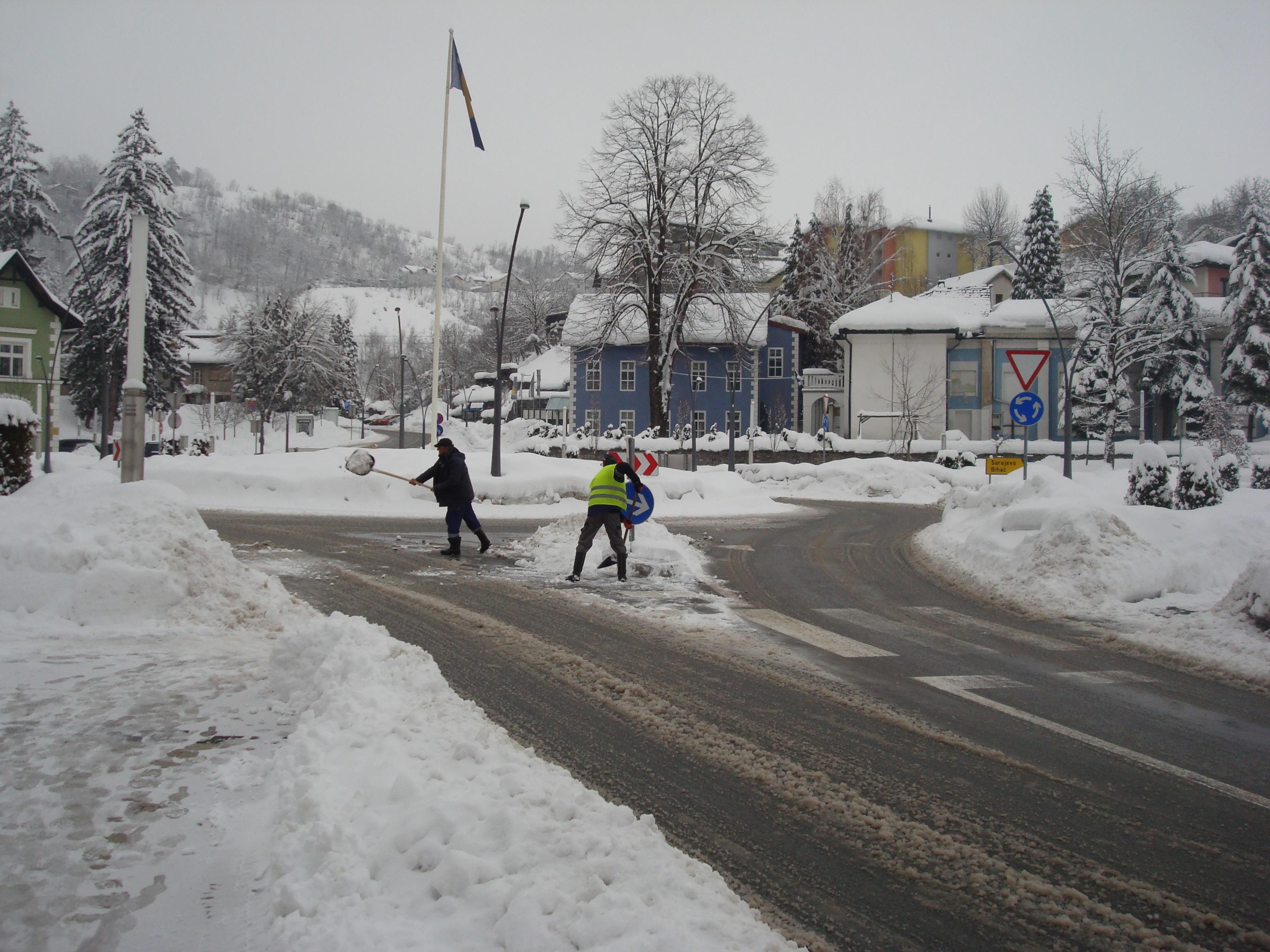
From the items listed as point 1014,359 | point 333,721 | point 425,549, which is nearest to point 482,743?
point 333,721

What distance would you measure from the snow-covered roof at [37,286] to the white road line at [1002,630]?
48.4 metres

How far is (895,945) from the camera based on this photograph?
299 centimetres

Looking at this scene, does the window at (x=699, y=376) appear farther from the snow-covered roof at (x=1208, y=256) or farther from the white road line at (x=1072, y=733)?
the white road line at (x=1072, y=733)

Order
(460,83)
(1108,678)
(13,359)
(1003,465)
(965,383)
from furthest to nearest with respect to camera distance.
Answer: (965,383), (13,359), (460,83), (1003,465), (1108,678)

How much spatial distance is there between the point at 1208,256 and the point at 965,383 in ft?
73.8

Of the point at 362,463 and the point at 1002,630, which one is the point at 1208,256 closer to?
the point at 362,463

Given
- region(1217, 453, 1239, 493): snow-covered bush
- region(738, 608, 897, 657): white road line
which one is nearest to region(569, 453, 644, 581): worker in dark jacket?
region(738, 608, 897, 657): white road line

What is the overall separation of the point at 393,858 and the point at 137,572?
18.4ft

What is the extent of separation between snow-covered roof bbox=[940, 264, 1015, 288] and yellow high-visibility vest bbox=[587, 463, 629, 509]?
5037 cm

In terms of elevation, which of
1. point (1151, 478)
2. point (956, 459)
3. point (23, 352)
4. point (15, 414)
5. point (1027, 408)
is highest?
point (23, 352)

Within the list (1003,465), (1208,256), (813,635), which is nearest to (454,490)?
(813,635)

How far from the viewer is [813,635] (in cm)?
838

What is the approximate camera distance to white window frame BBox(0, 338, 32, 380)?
47.5m

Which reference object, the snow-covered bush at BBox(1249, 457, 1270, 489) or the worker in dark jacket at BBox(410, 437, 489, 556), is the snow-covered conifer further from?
the worker in dark jacket at BBox(410, 437, 489, 556)
